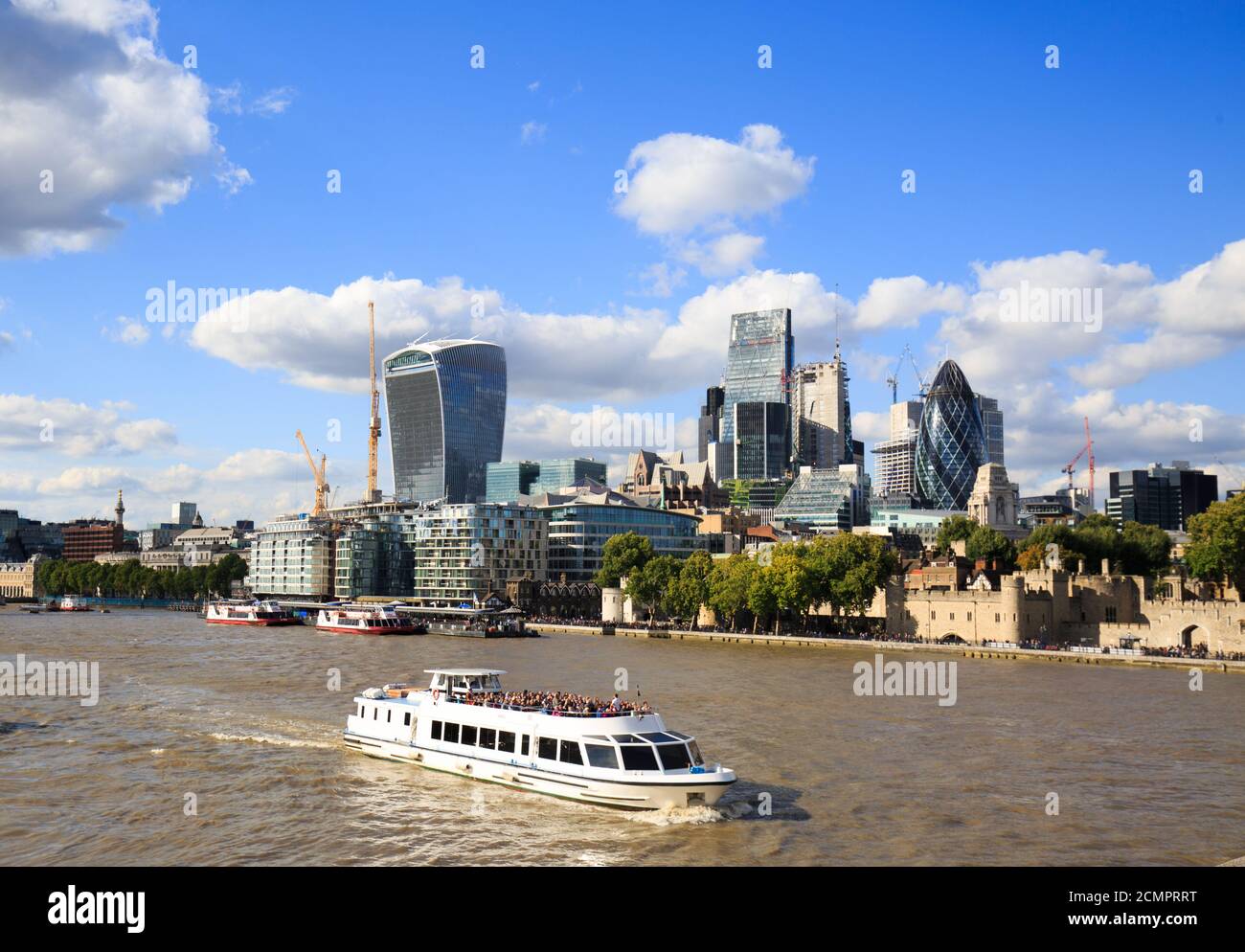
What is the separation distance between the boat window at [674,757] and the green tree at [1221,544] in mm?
94598

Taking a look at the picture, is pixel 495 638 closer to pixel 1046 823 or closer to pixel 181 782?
pixel 181 782

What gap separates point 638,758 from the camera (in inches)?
1420

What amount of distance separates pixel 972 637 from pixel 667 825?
89.9m

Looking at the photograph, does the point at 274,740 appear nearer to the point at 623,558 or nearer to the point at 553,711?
the point at 553,711

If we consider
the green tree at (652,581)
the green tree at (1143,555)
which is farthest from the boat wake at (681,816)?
the green tree at (1143,555)

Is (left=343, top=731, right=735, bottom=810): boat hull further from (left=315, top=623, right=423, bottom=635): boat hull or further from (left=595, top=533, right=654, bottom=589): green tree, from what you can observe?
(left=595, top=533, right=654, bottom=589): green tree

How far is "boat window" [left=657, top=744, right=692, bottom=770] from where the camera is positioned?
1415 inches

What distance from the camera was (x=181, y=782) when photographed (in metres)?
40.4

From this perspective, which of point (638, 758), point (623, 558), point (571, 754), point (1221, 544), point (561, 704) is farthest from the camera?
point (623, 558)

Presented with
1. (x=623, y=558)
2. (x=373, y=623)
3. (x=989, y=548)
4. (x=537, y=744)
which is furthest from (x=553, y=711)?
(x=989, y=548)

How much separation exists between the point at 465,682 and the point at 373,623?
106 m

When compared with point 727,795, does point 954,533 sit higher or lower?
higher
